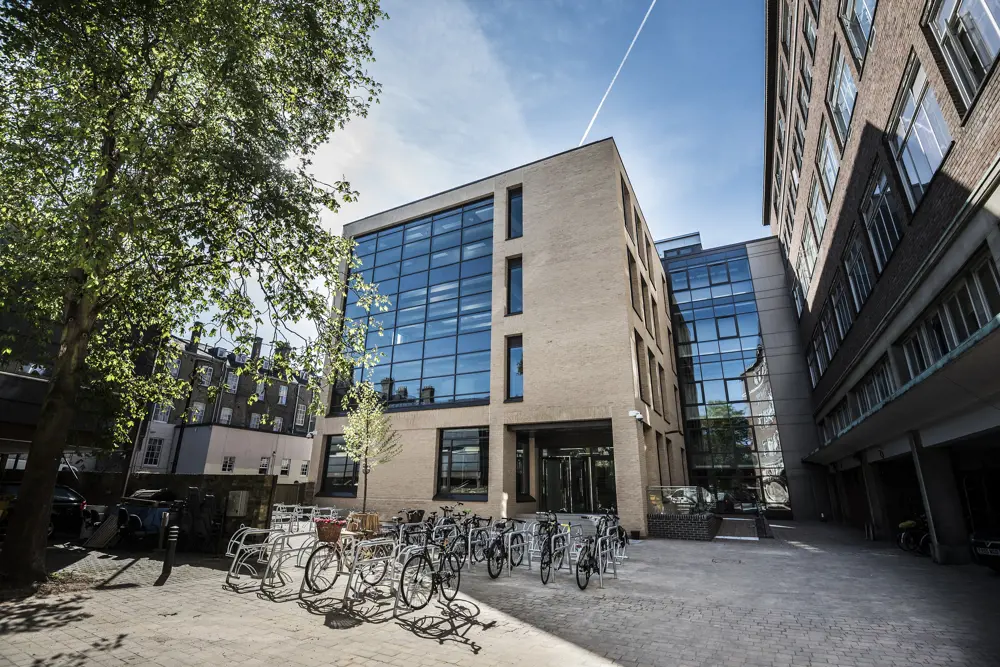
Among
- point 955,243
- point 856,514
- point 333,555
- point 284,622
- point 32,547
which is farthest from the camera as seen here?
point 856,514

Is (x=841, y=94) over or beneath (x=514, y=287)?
over

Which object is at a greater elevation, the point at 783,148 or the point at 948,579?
the point at 783,148

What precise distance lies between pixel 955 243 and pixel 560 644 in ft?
32.5

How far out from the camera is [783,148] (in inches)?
1046

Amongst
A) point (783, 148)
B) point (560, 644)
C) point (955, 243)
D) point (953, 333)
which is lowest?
point (560, 644)

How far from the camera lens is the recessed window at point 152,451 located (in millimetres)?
31938

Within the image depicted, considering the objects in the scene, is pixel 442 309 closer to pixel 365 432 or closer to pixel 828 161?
pixel 365 432

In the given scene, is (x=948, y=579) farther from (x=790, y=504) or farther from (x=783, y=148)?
(x=783, y=148)

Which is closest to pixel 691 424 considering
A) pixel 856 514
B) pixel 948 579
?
pixel 856 514

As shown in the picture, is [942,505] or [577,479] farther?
[577,479]

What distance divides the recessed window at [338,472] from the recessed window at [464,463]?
538 cm

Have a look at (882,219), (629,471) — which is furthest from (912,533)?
(882,219)

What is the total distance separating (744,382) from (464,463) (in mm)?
20397

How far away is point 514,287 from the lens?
24.1 metres
